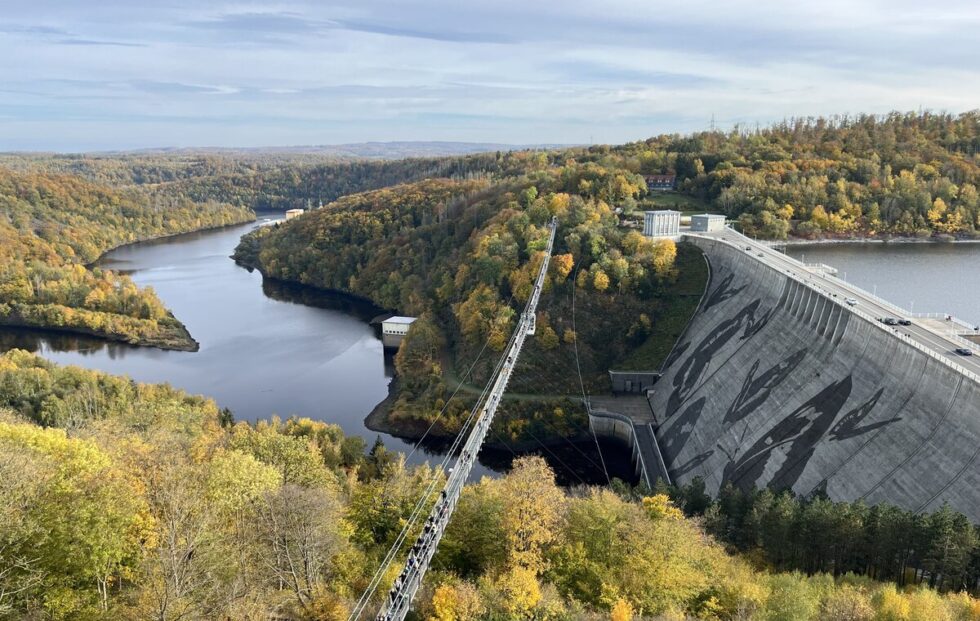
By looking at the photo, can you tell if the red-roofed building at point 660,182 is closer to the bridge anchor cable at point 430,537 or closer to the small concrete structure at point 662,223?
the small concrete structure at point 662,223

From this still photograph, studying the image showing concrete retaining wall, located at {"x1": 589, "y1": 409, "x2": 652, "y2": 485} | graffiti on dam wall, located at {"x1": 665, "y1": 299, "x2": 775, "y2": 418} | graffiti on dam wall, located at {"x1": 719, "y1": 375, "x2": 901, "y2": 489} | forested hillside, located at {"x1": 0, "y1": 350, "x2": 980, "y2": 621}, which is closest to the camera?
forested hillside, located at {"x1": 0, "y1": 350, "x2": 980, "y2": 621}

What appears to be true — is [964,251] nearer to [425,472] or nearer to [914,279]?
[914,279]

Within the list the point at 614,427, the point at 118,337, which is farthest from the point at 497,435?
the point at 118,337

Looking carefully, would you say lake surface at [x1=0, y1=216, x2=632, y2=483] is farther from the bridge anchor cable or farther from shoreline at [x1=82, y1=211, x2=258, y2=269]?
shoreline at [x1=82, y1=211, x2=258, y2=269]

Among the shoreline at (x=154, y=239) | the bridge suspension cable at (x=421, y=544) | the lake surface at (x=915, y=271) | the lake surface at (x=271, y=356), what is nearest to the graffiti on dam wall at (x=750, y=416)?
the lake surface at (x=271, y=356)

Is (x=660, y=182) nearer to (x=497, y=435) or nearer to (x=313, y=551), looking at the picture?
(x=497, y=435)

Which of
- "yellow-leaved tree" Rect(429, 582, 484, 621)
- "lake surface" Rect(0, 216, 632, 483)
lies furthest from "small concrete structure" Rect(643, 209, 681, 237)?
"yellow-leaved tree" Rect(429, 582, 484, 621)

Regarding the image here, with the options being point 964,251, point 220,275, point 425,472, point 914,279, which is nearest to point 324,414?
point 425,472
